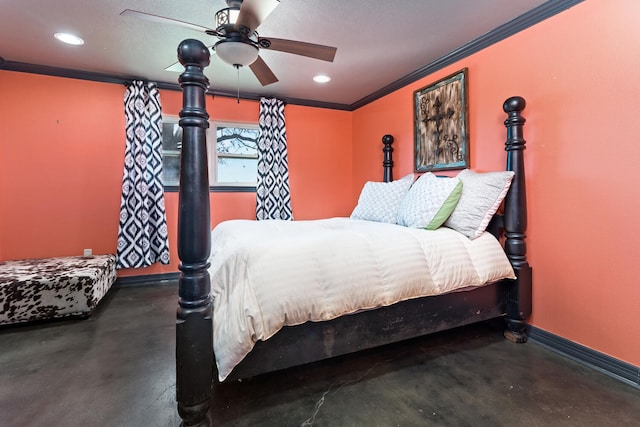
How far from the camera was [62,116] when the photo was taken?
319 cm

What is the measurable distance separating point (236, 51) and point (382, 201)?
1.72 metres

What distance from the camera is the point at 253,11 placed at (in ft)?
5.34

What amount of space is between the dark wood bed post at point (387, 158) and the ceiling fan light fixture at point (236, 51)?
2.03 metres

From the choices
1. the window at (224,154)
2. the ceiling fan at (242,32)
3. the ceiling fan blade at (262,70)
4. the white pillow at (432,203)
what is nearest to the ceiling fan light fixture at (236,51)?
the ceiling fan at (242,32)

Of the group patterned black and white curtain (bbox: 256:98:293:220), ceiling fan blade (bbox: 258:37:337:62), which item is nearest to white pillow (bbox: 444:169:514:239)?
ceiling fan blade (bbox: 258:37:337:62)

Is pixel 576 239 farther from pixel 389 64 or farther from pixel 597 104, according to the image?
pixel 389 64

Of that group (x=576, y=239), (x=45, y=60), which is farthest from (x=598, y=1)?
(x=45, y=60)

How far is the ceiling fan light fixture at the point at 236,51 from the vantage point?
1791 millimetres

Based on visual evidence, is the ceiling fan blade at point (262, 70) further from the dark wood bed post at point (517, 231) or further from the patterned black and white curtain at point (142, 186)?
the dark wood bed post at point (517, 231)

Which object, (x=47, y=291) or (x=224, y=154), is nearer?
(x=47, y=291)

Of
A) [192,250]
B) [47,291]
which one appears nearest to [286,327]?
[192,250]

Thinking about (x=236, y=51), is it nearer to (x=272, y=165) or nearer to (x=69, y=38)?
(x=69, y=38)

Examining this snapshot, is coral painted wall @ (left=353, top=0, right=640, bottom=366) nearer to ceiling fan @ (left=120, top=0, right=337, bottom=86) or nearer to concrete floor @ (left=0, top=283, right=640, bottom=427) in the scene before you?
concrete floor @ (left=0, top=283, right=640, bottom=427)

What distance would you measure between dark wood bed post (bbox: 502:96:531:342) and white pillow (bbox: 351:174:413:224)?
2.79 feet
